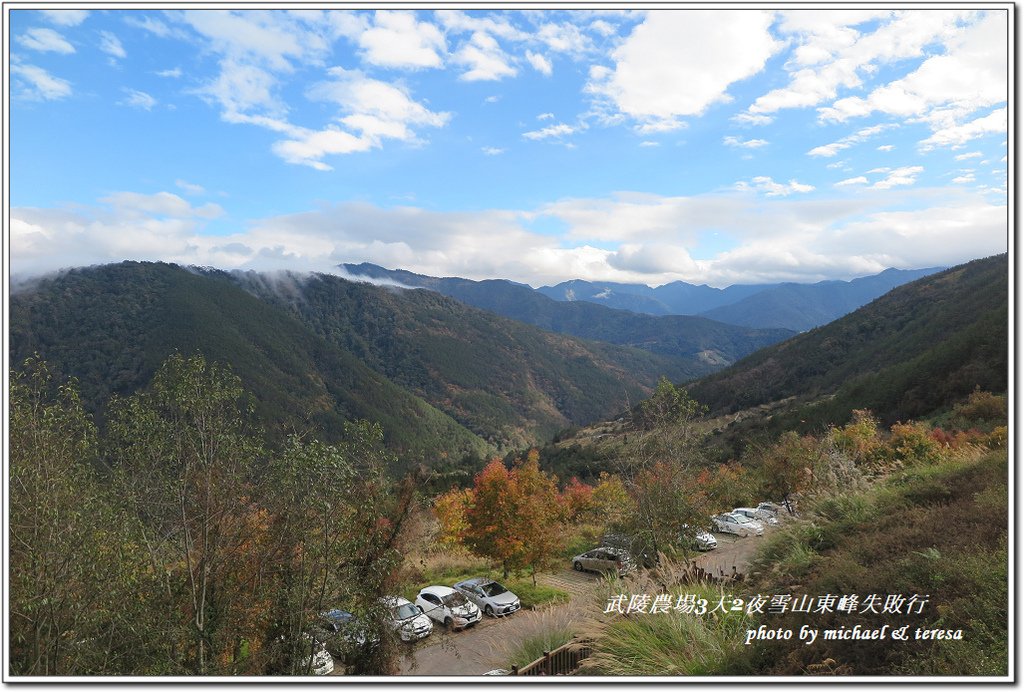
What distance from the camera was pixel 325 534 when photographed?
346 inches

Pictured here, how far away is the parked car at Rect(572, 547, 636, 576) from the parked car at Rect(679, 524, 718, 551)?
1568 millimetres

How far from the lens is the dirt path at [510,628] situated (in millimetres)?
6324

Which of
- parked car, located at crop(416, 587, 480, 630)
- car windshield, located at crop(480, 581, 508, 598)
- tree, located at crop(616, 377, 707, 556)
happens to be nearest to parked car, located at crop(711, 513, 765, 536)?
tree, located at crop(616, 377, 707, 556)

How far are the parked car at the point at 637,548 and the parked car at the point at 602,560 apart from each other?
146 millimetres

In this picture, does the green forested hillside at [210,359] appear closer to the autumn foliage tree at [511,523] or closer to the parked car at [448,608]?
the autumn foliage tree at [511,523]

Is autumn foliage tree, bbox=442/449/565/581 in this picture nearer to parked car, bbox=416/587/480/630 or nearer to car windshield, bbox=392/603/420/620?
parked car, bbox=416/587/480/630

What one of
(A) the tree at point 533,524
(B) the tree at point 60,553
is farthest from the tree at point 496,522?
(B) the tree at point 60,553

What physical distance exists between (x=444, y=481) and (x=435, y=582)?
46.4m

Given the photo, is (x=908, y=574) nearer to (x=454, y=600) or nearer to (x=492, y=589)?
(x=454, y=600)

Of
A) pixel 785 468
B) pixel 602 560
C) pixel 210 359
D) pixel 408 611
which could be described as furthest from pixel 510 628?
pixel 210 359

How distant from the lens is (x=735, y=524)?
2106 centimetres

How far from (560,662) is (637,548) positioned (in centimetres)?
852

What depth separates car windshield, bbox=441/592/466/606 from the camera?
1728 cm
